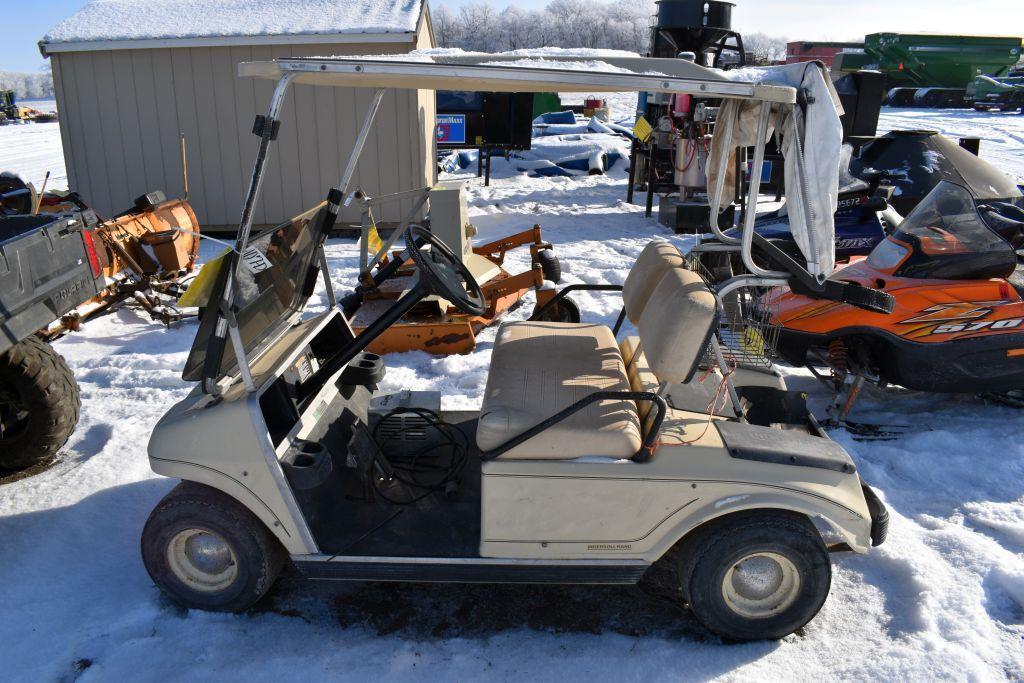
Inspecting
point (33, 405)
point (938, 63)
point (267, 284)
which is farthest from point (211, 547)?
point (938, 63)

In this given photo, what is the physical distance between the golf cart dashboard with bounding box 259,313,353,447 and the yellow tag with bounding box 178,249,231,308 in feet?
1.66

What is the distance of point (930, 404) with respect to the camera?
15.4ft

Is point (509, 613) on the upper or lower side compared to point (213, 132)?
lower

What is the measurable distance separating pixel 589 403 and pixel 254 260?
4.17 ft

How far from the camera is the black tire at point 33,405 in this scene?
3688mm

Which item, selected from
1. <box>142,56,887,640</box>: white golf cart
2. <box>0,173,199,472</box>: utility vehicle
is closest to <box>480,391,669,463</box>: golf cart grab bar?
<box>142,56,887,640</box>: white golf cart

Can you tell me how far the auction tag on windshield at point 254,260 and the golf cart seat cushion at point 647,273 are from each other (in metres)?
1.60

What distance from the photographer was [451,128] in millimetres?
12133

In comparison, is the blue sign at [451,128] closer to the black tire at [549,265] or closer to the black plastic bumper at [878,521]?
the black tire at [549,265]

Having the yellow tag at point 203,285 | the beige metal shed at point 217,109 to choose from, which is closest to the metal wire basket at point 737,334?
the yellow tag at point 203,285

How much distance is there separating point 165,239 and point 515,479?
5.19 metres

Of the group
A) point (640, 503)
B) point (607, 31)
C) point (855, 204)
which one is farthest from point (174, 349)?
point (607, 31)

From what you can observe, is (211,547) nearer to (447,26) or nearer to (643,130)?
(643,130)

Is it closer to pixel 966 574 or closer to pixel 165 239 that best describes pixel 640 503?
pixel 966 574
